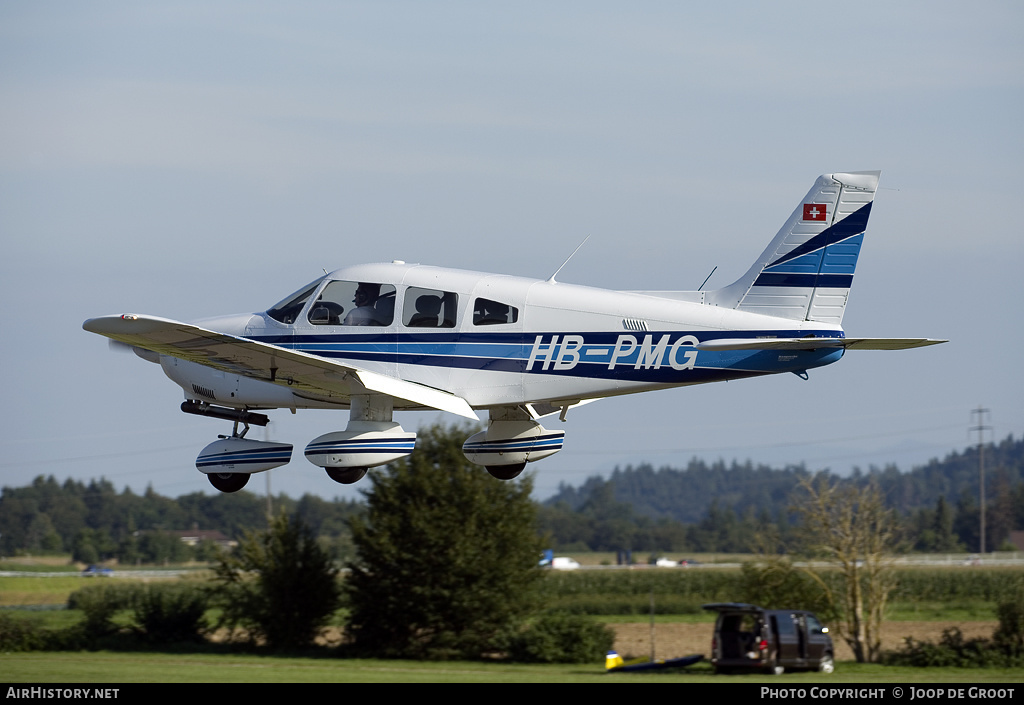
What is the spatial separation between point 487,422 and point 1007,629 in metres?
31.7

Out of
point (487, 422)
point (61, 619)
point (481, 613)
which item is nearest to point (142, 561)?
point (61, 619)

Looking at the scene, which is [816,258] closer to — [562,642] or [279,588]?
[562,642]

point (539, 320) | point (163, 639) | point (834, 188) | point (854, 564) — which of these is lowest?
point (163, 639)

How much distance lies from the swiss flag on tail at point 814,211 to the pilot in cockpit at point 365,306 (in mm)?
5454

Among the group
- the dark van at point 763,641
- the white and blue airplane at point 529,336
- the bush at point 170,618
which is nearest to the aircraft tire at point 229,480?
the white and blue airplane at point 529,336

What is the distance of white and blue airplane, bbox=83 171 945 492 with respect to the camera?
1373 centimetres

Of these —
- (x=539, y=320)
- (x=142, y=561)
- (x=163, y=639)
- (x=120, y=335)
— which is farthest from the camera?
(x=142, y=561)

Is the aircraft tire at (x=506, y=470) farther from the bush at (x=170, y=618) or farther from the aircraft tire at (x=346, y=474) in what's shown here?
the bush at (x=170, y=618)

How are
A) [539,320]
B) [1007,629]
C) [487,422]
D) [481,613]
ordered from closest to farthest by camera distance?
[539,320] < [487,422] < [1007,629] < [481,613]

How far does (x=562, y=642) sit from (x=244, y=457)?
32608mm

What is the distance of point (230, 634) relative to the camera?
5128 cm

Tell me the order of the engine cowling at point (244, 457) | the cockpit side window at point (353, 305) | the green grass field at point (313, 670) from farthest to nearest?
1. the green grass field at point (313, 670)
2. the engine cowling at point (244, 457)
3. the cockpit side window at point (353, 305)

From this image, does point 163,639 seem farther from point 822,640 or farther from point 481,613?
point 822,640

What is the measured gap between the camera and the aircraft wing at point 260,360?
12.7m
